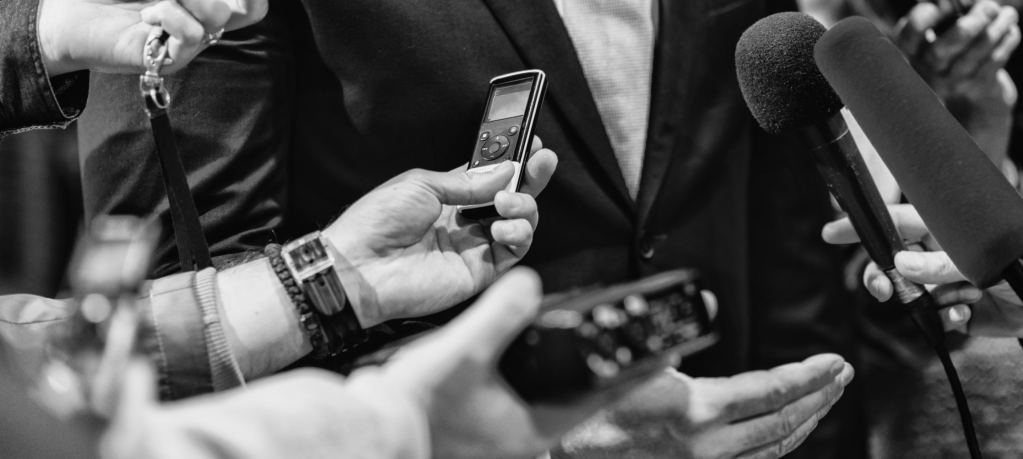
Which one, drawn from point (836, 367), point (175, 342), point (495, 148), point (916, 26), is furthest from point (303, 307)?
point (916, 26)

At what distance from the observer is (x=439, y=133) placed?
0.85 meters

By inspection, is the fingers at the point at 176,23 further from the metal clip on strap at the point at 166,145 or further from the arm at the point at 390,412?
the arm at the point at 390,412

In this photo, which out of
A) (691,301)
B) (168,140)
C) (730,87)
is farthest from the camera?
(730,87)

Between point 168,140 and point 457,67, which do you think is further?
point 457,67

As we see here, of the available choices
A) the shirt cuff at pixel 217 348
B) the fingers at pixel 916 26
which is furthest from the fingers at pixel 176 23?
the fingers at pixel 916 26

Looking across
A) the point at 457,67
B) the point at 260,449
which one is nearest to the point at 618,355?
the point at 260,449

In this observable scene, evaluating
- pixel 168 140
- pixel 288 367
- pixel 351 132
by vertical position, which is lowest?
pixel 288 367

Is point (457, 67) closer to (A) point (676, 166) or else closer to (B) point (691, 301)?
(A) point (676, 166)

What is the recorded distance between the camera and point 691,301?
0.44m

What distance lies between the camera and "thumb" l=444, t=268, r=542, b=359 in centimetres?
37

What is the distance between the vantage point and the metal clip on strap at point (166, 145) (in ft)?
1.97

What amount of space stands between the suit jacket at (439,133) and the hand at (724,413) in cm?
30

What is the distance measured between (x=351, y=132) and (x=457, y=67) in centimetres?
15

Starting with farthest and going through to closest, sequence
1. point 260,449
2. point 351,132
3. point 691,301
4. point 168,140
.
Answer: point 351,132 < point 168,140 < point 691,301 < point 260,449
